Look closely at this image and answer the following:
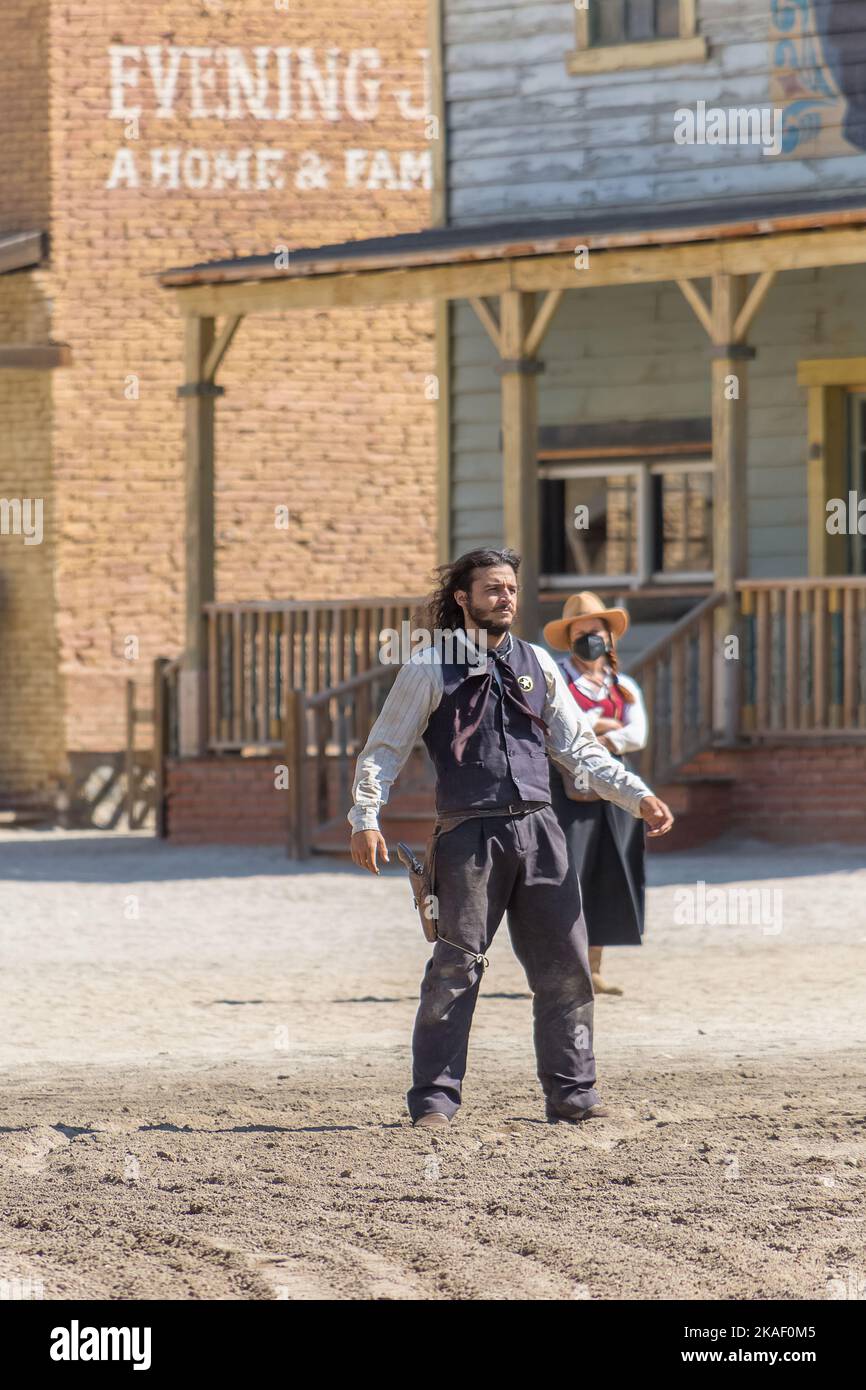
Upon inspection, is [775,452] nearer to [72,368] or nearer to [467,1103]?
[72,368]

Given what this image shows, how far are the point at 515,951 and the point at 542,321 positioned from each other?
31.8 ft

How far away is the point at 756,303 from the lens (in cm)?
1588

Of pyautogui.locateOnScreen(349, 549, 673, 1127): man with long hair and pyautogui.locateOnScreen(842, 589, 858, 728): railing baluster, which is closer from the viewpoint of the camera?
pyautogui.locateOnScreen(349, 549, 673, 1127): man with long hair

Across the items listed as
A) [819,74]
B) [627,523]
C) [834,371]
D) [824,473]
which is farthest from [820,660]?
[819,74]

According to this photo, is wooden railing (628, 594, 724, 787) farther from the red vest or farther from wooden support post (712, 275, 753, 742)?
the red vest

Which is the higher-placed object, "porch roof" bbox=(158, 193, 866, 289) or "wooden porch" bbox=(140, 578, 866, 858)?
"porch roof" bbox=(158, 193, 866, 289)

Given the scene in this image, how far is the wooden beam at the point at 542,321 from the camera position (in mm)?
16422

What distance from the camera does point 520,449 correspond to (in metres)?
16.6

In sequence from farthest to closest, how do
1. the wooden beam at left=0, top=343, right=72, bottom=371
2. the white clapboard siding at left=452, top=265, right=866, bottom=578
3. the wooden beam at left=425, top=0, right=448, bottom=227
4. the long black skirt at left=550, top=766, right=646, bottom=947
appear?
the wooden beam at left=0, top=343, right=72, bottom=371
the wooden beam at left=425, top=0, right=448, bottom=227
the white clapboard siding at left=452, top=265, right=866, bottom=578
the long black skirt at left=550, top=766, right=646, bottom=947

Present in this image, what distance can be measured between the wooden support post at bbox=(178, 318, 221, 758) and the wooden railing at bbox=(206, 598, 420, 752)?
78mm

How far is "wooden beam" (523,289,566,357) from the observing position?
→ 16.4 m

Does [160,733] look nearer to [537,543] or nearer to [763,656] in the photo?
[537,543]

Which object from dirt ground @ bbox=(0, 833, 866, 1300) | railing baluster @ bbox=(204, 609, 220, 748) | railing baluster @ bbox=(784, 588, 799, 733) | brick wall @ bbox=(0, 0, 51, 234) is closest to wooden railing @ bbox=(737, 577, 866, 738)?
railing baluster @ bbox=(784, 588, 799, 733)

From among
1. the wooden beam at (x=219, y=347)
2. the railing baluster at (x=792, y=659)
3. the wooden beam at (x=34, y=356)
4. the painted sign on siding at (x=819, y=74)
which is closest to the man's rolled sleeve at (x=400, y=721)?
the railing baluster at (x=792, y=659)
